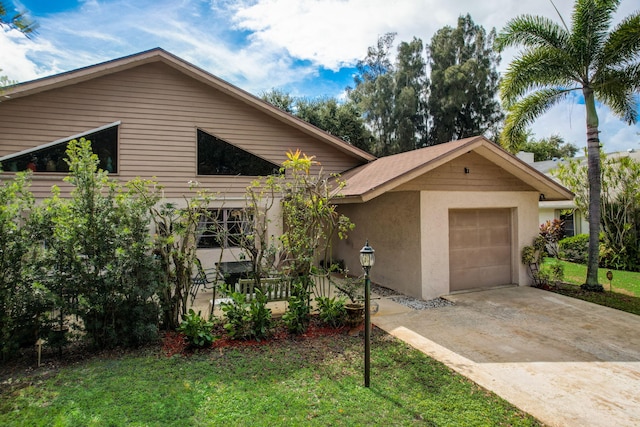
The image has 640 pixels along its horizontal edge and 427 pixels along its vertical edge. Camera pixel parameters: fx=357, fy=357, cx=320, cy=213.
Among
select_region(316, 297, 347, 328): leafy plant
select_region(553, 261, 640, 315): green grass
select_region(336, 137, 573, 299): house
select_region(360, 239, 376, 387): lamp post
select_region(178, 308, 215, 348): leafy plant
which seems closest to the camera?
select_region(360, 239, 376, 387): lamp post

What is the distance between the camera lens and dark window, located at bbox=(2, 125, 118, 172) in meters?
9.58

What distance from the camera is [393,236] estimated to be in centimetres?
988

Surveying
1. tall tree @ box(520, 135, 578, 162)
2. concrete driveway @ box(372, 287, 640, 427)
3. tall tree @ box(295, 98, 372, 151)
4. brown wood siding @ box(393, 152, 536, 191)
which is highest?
tall tree @ box(520, 135, 578, 162)

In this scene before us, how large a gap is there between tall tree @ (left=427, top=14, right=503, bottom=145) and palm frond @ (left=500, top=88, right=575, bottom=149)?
18.5 meters

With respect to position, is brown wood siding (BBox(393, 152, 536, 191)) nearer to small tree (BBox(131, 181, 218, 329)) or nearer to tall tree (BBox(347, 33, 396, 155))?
small tree (BBox(131, 181, 218, 329))

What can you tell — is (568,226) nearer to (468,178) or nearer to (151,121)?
(468,178)

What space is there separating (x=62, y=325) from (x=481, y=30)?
34.2 m

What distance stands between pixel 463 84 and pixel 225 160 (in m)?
24.3

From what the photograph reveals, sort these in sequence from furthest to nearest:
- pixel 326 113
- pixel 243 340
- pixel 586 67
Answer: pixel 326 113 → pixel 586 67 → pixel 243 340

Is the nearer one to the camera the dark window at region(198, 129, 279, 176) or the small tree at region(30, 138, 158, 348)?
the small tree at region(30, 138, 158, 348)

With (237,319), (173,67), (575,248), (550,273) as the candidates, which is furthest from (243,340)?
(575,248)

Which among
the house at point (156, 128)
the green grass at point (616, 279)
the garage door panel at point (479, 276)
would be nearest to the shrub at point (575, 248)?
the green grass at point (616, 279)

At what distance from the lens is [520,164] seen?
898 centimetres

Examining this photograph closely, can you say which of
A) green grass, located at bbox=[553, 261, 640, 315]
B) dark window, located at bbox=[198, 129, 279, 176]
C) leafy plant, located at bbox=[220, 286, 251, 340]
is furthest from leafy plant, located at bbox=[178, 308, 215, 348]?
green grass, located at bbox=[553, 261, 640, 315]
